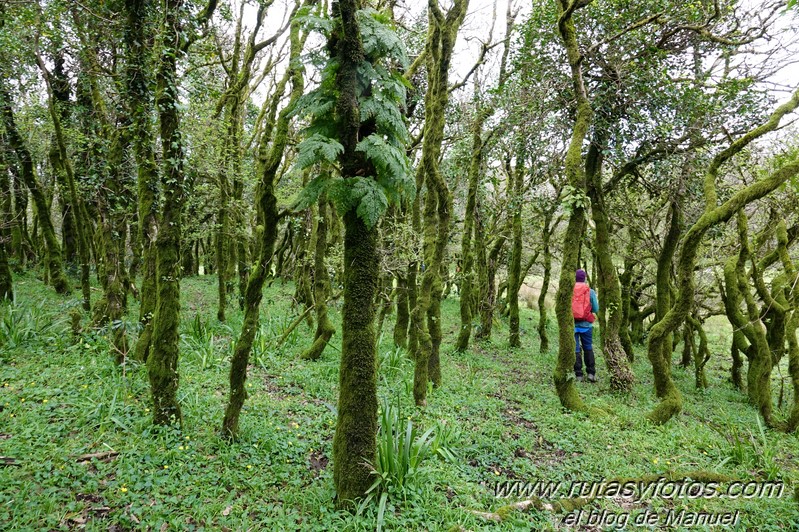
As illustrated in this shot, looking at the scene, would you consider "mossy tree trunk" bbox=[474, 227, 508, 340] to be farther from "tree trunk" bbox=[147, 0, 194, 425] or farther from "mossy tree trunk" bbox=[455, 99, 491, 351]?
"tree trunk" bbox=[147, 0, 194, 425]

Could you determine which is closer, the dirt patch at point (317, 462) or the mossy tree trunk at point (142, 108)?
the dirt patch at point (317, 462)

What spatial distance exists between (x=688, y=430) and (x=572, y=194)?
4005 millimetres

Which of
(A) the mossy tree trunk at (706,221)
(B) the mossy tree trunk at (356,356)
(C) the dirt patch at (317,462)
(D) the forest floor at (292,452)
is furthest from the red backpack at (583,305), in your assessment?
(B) the mossy tree trunk at (356,356)

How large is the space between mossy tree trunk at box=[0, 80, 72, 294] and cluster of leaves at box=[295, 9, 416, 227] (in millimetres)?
9964

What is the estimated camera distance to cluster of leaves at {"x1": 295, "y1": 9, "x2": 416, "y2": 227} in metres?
3.19

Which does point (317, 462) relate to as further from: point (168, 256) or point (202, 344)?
point (202, 344)

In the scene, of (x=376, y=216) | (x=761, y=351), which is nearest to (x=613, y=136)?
(x=761, y=351)

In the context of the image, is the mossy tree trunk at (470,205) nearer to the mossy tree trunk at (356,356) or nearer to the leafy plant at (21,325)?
the mossy tree trunk at (356,356)

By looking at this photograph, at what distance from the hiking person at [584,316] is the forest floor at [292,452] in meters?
1.37

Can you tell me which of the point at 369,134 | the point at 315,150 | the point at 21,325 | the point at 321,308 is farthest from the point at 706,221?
the point at 21,325

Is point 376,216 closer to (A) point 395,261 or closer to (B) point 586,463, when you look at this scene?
(B) point 586,463

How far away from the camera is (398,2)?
1041 cm

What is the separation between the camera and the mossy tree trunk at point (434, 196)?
229 inches

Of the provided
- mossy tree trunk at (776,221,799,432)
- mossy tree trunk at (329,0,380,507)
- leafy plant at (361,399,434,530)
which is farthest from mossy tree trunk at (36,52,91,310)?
mossy tree trunk at (776,221,799,432)
